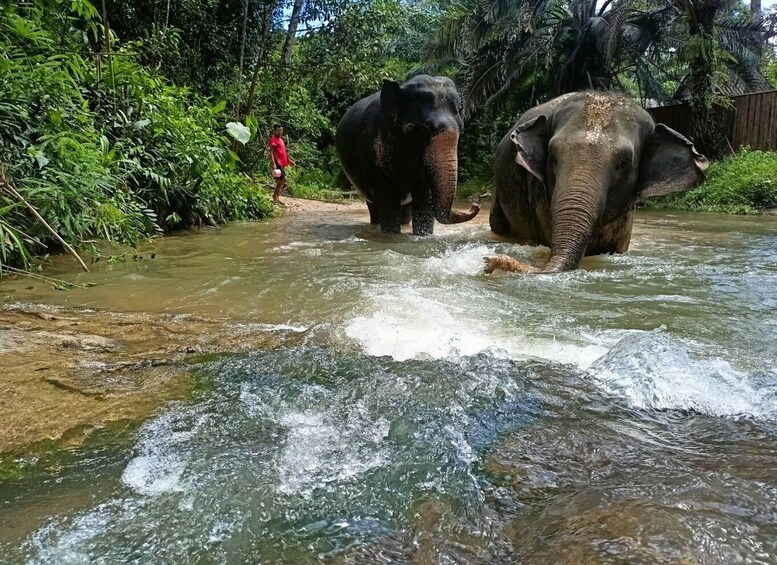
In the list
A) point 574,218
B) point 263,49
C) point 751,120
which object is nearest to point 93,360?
point 574,218

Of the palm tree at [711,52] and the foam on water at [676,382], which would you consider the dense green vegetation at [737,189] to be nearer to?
the palm tree at [711,52]

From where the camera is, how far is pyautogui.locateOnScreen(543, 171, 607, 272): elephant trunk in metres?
5.37

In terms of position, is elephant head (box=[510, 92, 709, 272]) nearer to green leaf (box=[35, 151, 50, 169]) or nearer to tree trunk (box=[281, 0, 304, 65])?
green leaf (box=[35, 151, 50, 169])

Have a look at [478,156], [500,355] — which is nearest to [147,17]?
[500,355]

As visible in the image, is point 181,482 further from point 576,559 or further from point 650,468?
point 650,468

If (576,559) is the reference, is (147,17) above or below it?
above

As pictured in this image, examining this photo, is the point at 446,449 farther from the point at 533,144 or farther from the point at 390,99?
the point at 390,99

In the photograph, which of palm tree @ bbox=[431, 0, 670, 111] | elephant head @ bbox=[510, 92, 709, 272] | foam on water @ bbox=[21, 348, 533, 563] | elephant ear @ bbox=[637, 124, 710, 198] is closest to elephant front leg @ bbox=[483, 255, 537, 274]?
elephant head @ bbox=[510, 92, 709, 272]

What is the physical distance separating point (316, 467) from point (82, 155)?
4.74 meters

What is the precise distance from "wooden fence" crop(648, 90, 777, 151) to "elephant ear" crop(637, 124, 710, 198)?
12275 mm

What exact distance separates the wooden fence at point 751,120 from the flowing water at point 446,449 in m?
14.4

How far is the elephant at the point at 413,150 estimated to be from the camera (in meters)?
7.61

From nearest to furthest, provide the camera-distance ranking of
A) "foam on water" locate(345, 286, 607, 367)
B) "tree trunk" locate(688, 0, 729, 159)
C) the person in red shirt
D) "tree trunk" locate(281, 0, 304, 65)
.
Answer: "foam on water" locate(345, 286, 607, 367) < the person in red shirt < "tree trunk" locate(281, 0, 304, 65) < "tree trunk" locate(688, 0, 729, 159)

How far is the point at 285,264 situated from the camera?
6.04m
